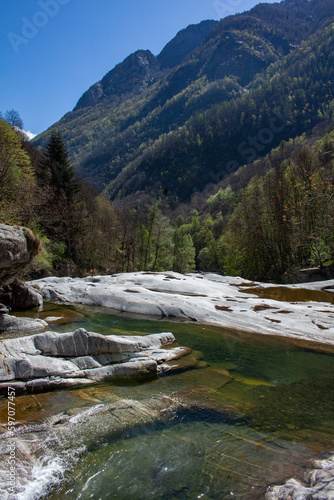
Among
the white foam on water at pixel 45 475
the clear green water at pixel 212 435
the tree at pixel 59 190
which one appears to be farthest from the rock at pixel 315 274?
the tree at pixel 59 190

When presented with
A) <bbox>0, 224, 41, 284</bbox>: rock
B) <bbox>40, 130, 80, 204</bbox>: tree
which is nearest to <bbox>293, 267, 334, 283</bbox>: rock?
<bbox>0, 224, 41, 284</bbox>: rock

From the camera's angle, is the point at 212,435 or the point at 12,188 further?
the point at 12,188

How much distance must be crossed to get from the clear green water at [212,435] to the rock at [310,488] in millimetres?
149

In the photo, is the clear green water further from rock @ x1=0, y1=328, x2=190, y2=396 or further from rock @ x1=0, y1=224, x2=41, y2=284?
rock @ x1=0, y1=224, x2=41, y2=284

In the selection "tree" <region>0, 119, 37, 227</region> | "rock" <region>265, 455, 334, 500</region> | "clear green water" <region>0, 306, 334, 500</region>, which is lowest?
"clear green water" <region>0, 306, 334, 500</region>

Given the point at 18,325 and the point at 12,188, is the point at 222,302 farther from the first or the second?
the point at 12,188

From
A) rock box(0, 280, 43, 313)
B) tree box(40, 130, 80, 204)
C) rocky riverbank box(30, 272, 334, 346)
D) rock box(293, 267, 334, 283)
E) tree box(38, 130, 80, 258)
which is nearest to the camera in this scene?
rocky riverbank box(30, 272, 334, 346)

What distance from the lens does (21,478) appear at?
137 inches

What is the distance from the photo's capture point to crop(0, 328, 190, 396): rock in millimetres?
5785
